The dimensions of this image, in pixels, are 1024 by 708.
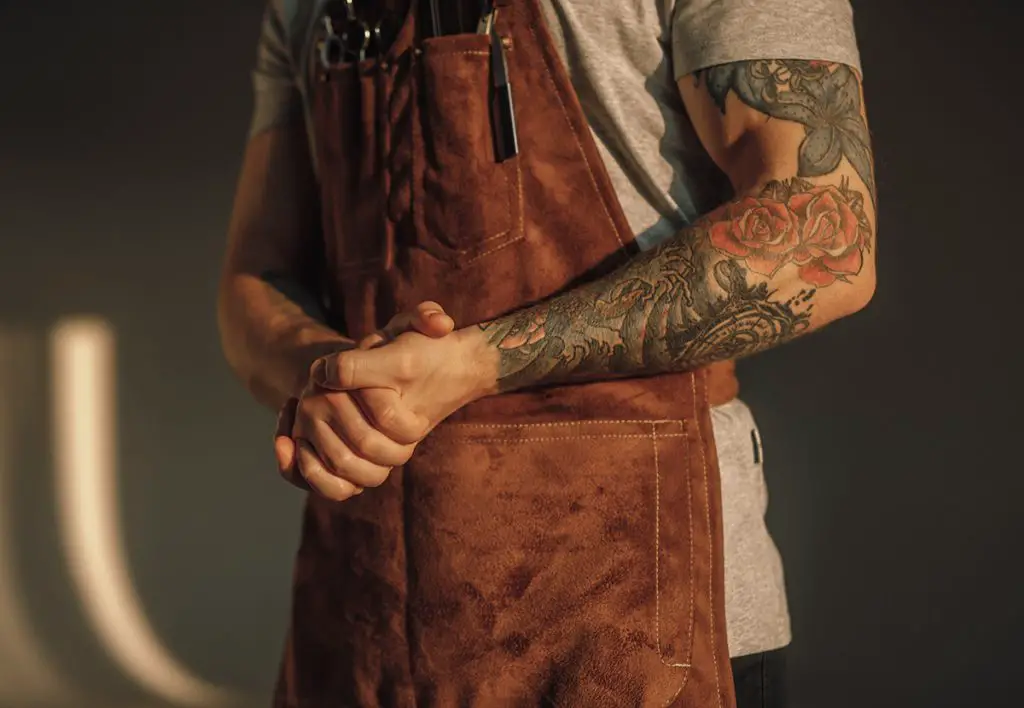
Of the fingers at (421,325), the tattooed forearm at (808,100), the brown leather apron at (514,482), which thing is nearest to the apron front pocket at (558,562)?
the brown leather apron at (514,482)

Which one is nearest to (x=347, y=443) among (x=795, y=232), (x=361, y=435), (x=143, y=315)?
(x=361, y=435)

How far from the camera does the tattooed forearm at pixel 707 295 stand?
94 centimetres

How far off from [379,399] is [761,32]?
0.42 m

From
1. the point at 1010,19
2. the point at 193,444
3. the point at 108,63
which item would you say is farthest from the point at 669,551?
the point at 108,63

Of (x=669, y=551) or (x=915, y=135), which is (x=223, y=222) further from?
(x=669, y=551)

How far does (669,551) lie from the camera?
100 cm

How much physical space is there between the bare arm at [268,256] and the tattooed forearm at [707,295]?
34 centimetres

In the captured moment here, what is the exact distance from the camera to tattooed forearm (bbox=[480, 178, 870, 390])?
939mm

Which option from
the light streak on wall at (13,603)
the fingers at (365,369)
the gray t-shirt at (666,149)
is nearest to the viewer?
the fingers at (365,369)

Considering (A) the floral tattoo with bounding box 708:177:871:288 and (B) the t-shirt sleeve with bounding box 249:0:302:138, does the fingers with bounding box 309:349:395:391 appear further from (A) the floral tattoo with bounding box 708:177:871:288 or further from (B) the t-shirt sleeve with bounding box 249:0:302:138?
(B) the t-shirt sleeve with bounding box 249:0:302:138

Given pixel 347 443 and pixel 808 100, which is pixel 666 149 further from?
pixel 347 443

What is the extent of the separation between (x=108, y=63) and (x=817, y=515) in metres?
2.18

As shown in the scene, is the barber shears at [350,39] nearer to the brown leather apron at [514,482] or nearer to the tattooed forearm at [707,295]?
the brown leather apron at [514,482]

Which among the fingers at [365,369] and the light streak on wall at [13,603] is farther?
the light streak on wall at [13,603]
